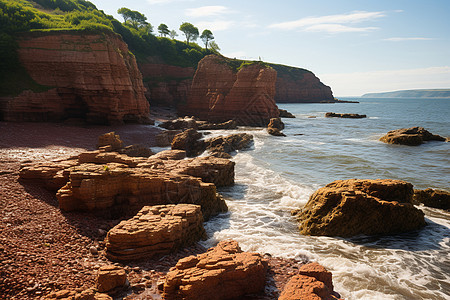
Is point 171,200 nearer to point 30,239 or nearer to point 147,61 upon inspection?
point 30,239

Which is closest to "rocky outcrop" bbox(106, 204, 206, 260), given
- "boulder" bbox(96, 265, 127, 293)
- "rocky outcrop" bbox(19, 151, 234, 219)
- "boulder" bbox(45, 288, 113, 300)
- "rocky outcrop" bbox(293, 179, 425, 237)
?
"boulder" bbox(96, 265, 127, 293)

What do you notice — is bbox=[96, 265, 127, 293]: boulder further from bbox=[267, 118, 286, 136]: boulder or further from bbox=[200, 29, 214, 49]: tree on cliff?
bbox=[200, 29, 214, 49]: tree on cliff

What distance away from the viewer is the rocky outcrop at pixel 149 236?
7.07 m

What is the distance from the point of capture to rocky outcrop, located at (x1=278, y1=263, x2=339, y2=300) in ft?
17.9

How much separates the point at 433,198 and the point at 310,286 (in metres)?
9.98

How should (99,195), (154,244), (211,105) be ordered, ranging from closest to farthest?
(154,244) < (99,195) < (211,105)

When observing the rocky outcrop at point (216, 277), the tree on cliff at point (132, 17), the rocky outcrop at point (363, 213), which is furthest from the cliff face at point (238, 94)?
the tree on cliff at point (132, 17)

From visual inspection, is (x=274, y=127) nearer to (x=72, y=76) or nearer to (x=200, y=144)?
(x=200, y=144)

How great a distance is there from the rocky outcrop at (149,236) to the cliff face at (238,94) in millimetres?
38240

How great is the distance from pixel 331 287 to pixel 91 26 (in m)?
34.4

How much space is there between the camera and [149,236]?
7227mm

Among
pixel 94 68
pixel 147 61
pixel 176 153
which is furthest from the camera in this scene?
pixel 147 61

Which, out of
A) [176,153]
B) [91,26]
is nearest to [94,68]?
[91,26]

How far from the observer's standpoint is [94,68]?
28.6 metres
